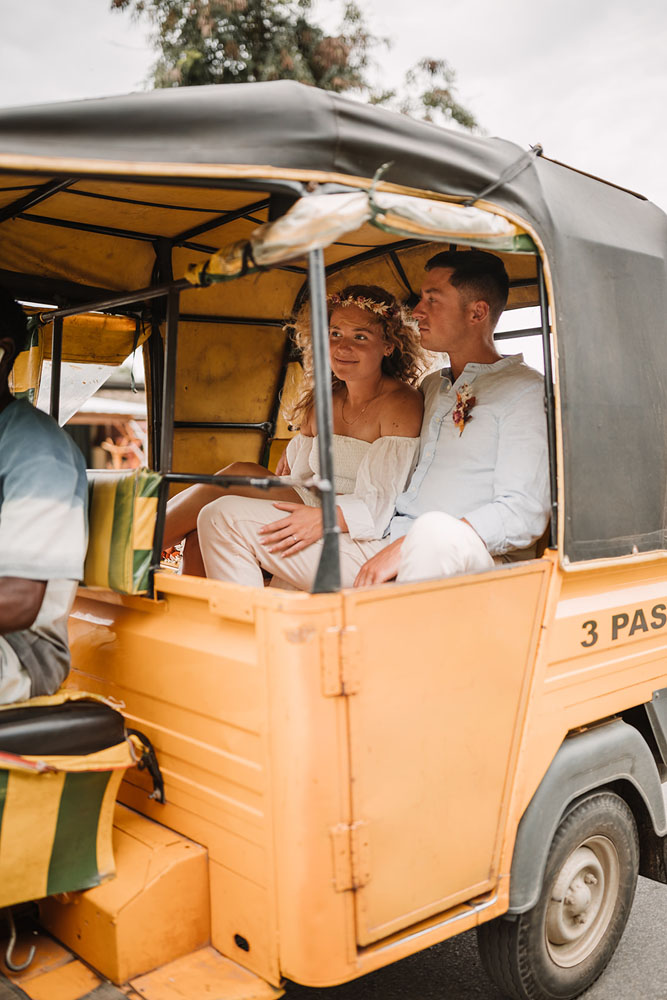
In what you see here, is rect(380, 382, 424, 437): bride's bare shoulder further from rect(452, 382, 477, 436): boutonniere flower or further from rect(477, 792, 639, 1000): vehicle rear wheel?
rect(477, 792, 639, 1000): vehicle rear wheel

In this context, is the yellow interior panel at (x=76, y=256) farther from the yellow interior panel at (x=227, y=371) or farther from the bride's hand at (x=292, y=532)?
the bride's hand at (x=292, y=532)

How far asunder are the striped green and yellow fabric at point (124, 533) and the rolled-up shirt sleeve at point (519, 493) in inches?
39.6

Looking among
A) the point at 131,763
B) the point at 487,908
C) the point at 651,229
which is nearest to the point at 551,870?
the point at 487,908

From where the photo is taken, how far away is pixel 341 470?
3525 millimetres

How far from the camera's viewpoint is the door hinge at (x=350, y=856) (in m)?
1.88

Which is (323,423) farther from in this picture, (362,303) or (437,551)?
(362,303)

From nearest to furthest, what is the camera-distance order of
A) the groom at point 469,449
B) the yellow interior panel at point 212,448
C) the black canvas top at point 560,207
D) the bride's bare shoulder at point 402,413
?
1. the black canvas top at point 560,207
2. the groom at point 469,449
3. the bride's bare shoulder at point 402,413
4. the yellow interior panel at point 212,448

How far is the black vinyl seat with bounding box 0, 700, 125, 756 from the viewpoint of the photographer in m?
2.02

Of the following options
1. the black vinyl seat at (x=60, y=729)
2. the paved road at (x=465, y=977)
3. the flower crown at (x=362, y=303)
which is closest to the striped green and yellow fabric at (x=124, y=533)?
the black vinyl seat at (x=60, y=729)

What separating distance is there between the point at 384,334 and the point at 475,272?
545 millimetres

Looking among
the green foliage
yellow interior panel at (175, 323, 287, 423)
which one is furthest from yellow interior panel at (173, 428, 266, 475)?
the green foliage

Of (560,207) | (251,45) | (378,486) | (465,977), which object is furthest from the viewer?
(251,45)

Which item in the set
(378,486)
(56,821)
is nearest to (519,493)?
(378,486)

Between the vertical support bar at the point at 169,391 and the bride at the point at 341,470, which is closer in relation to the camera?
the vertical support bar at the point at 169,391
